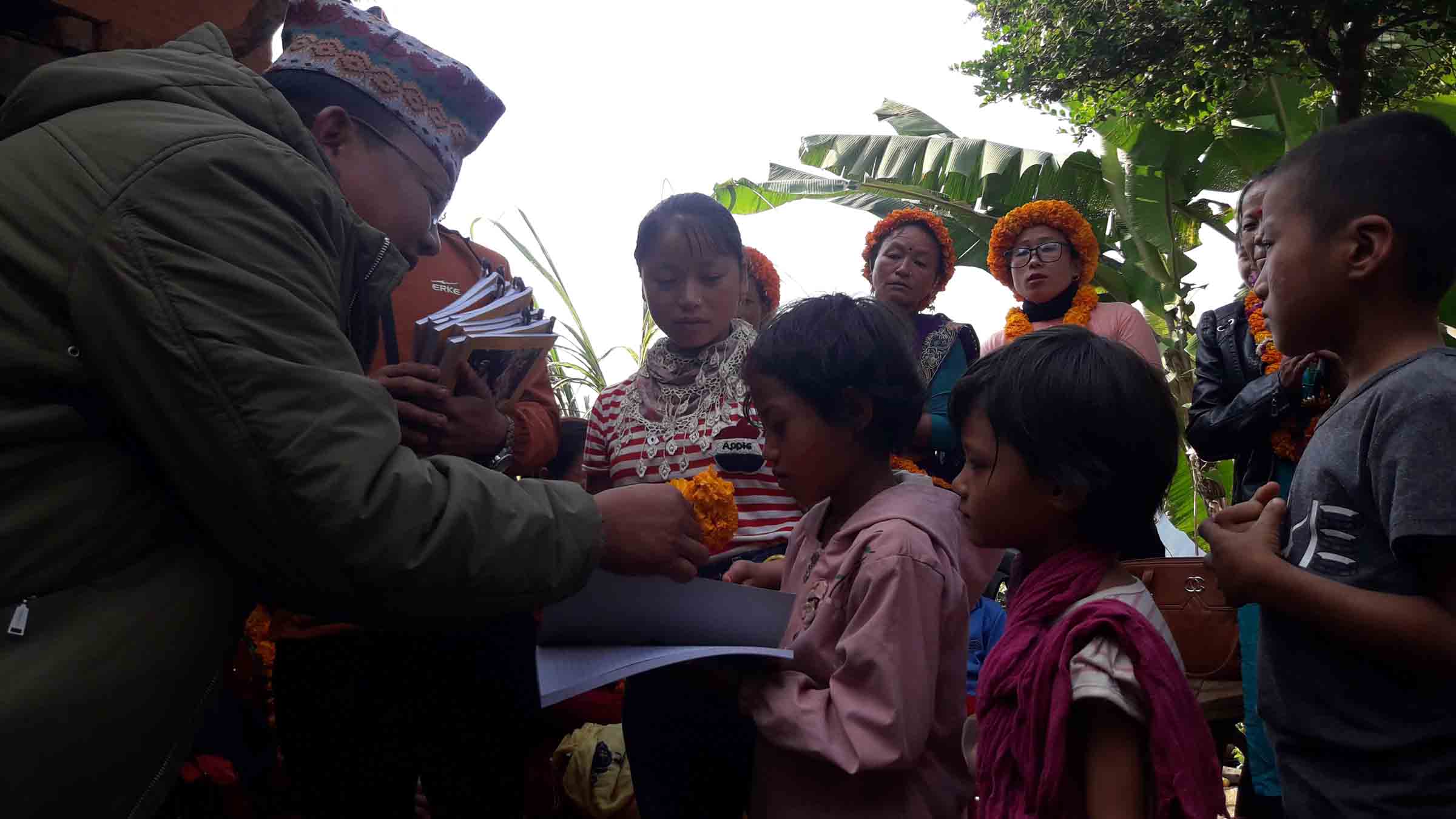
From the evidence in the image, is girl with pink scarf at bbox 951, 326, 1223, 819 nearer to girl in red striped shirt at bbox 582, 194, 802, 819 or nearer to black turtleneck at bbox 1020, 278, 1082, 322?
girl in red striped shirt at bbox 582, 194, 802, 819

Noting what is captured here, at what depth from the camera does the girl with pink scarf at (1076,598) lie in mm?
1293

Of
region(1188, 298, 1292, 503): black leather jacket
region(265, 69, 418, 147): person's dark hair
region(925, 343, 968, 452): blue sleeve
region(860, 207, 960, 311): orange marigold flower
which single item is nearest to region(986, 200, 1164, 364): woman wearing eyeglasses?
region(860, 207, 960, 311): orange marigold flower

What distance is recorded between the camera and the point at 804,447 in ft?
6.06

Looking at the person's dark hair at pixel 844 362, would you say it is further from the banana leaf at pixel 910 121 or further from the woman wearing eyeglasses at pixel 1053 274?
the banana leaf at pixel 910 121

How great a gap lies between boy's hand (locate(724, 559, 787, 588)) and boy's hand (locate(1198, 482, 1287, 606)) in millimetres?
892

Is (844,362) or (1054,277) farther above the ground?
(1054,277)

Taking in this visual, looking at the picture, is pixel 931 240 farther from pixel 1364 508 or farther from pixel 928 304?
pixel 1364 508

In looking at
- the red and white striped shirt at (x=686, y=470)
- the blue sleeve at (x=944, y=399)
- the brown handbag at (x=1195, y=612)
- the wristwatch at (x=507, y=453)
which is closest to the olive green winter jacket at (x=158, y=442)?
the wristwatch at (x=507, y=453)

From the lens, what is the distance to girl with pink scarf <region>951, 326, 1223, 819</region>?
1293 millimetres

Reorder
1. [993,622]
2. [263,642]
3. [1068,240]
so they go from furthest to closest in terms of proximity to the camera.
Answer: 1. [1068,240]
2. [993,622]
3. [263,642]

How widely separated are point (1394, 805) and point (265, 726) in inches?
115

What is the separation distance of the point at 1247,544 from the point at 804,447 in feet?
2.57

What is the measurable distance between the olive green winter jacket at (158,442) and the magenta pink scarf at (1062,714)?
830 mm

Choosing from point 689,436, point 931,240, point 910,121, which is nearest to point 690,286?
point 689,436
